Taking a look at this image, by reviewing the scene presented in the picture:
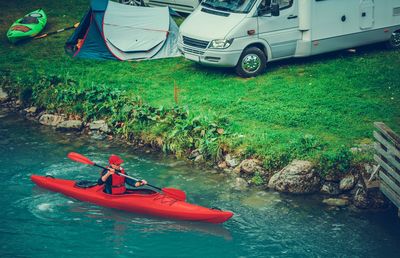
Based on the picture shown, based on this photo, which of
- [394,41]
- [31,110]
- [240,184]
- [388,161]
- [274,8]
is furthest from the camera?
[394,41]

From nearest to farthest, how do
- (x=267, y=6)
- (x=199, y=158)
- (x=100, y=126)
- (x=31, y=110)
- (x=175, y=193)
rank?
(x=175, y=193) → (x=199, y=158) → (x=100, y=126) → (x=267, y=6) → (x=31, y=110)

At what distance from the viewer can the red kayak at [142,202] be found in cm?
1249

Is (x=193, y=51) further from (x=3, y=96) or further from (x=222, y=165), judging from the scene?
(x=3, y=96)

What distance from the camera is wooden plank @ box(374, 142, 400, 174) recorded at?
1208cm

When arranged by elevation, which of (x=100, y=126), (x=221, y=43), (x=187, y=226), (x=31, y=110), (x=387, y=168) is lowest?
(x=187, y=226)

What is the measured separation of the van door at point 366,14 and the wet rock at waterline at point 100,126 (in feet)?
23.3

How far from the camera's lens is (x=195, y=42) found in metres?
17.5

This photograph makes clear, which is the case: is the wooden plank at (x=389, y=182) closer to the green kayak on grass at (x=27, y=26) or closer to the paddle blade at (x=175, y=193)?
the paddle blade at (x=175, y=193)

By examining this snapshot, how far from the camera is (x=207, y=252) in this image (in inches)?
464

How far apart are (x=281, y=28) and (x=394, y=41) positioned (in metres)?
3.59

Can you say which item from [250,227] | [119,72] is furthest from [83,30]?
[250,227]

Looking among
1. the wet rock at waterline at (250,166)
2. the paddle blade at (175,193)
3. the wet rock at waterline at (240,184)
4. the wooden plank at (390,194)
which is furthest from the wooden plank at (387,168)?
the paddle blade at (175,193)

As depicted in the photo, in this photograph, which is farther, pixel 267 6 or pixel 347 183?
pixel 267 6

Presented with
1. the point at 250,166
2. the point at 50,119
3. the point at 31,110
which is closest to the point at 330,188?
the point at 250,166
